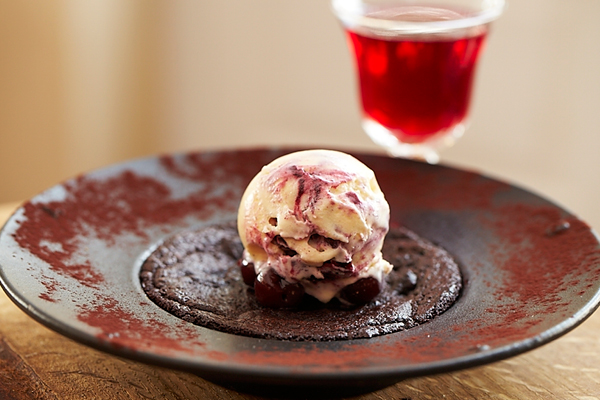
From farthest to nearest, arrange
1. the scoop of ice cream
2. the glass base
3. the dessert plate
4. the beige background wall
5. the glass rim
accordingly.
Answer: the beige background wall < the glass base < the glass rim < the scoop of ice cream < the dessert plate

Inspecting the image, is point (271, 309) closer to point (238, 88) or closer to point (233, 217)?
point (233, 217)

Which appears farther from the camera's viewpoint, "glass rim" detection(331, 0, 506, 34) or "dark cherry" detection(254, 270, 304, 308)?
"glass rim" detection(331, 0, 506, 34)

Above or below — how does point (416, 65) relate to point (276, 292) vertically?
above

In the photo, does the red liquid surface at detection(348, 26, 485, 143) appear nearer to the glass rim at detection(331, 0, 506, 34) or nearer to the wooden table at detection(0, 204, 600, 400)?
the glass rim at detection(331, 0, 506, 34)

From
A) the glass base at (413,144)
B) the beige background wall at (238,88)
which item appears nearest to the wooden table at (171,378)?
the glass base at (413,144)

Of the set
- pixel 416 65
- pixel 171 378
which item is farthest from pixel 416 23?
pixel 171 378

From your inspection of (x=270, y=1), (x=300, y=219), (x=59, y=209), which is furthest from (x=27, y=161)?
(x=300, y=219)

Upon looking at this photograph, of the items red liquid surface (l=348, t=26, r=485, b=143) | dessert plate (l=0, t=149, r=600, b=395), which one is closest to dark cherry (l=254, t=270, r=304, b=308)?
dessert plate (l=0, t=149, r=600, b=395)
